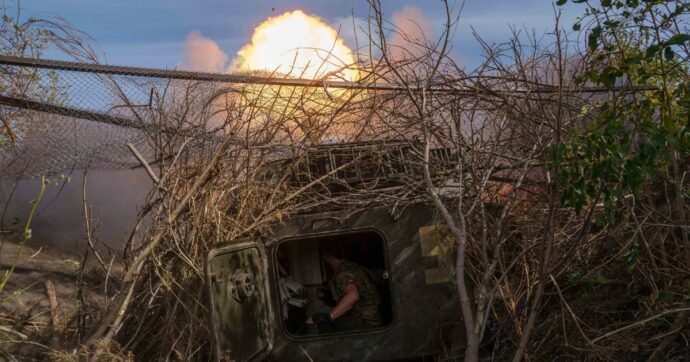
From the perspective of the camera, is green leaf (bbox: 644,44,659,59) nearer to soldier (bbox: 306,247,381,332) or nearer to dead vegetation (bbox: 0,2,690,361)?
dead vegetation (bbox: 0,2,690,361)

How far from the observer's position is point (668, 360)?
244 inches

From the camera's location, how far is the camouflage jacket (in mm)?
6785

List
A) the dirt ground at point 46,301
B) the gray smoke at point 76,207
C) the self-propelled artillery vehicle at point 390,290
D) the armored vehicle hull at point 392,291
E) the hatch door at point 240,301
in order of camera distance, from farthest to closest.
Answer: the gray smoke at point 76,207, the dirt ground at point 46,301, the armored vehicle hull at point 392,291, the self-propelled artillery vehicle at point 390,290, the hatch door at point 240,301

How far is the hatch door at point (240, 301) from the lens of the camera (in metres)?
5.15

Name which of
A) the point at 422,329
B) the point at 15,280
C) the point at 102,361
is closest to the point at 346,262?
the point at 422,329

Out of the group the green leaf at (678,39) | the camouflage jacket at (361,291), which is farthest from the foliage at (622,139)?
the camouflage jacket at (361,291)

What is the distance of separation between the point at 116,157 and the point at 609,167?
518cm

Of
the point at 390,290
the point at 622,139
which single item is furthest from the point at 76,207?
the point at 622,139

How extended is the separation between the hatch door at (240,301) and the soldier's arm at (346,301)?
81 centimetres

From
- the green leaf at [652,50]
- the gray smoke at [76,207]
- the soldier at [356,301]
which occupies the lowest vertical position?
the soldier at [356,301]

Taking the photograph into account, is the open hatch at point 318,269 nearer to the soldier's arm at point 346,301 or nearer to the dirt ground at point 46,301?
the soldier's arm at point 346,301

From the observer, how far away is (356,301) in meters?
6.69

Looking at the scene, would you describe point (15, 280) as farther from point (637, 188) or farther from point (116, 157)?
point (637, 188)

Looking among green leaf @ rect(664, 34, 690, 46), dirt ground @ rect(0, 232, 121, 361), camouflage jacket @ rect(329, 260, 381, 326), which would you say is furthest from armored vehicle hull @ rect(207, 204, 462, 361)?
green leaf @ rect(664, 34, 690, 46)
